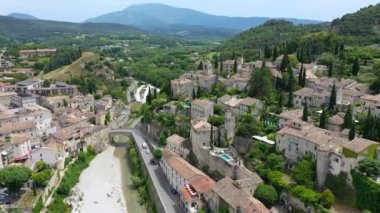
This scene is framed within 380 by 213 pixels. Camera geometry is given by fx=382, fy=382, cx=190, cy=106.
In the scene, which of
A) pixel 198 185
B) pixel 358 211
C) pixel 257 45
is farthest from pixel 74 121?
pixel 257 45

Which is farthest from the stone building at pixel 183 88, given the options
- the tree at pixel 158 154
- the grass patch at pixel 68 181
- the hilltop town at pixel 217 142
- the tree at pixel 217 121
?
the tree at pixel 217 121

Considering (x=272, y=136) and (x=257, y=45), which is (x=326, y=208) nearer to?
(x=272, y=136)

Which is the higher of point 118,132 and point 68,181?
point 118,132

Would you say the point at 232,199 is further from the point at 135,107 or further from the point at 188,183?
the point at 135,107

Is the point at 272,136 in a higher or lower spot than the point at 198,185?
higher

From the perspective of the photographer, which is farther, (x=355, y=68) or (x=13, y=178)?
(x=355, y=68)

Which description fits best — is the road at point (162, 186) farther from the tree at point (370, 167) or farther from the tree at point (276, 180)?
the tree at point (370, 167)

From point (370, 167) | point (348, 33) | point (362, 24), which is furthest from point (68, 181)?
point (362, 24)
